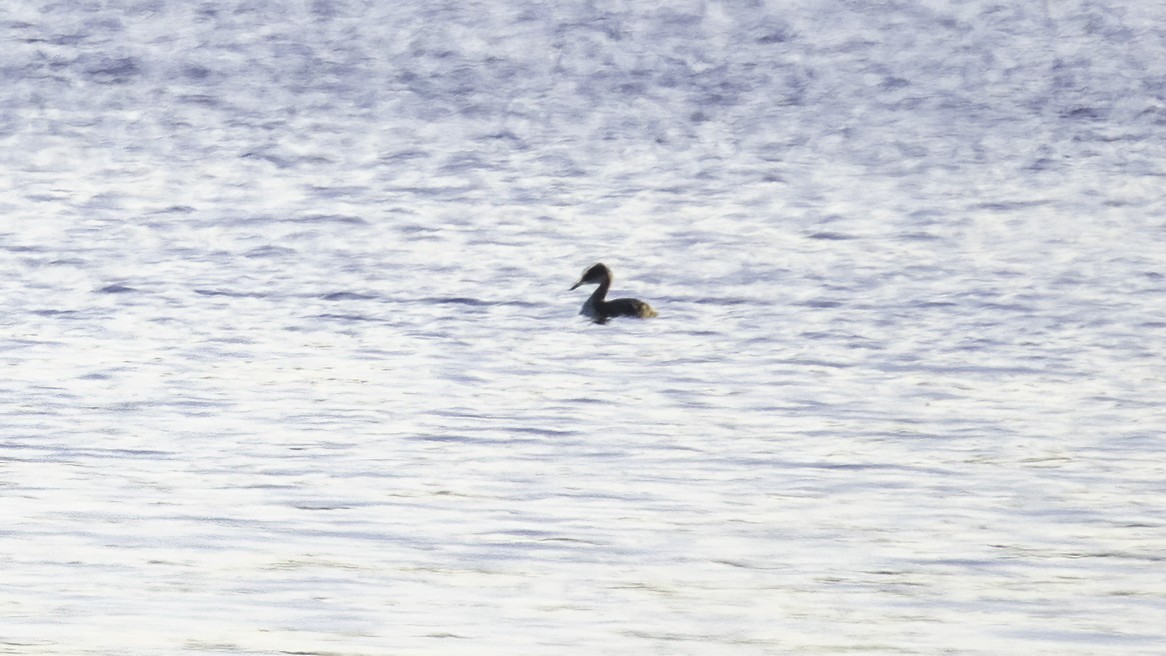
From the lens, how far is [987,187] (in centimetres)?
2166

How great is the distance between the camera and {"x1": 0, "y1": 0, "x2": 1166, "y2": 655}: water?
8266mm

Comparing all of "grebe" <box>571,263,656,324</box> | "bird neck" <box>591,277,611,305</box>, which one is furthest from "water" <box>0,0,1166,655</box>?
"bird neck" <box>591,277,611,305</box>

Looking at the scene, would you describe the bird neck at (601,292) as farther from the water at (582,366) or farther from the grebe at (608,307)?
the water at (582,366)

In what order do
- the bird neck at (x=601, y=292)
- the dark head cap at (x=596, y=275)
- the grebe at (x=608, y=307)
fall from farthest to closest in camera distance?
the dark head cap at (x=596, y=275) < the bird neck at (x=601, y=292) < the grebe at (x=608, y=307)

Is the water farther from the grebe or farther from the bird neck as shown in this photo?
the bird neck

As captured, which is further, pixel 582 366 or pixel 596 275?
pixel 596 275

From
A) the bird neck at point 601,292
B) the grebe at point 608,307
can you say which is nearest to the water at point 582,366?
the grebe at point 608,307

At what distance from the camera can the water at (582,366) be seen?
27.1 feet

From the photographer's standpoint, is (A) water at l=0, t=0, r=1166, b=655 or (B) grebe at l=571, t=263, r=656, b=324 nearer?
(A) water at l=0, t=0, r=1166, b=655

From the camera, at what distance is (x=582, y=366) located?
13516 millimetres

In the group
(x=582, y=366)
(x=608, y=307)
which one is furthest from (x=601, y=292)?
(x=582, y=366)

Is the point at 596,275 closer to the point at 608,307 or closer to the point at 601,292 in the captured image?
the point at 601,292

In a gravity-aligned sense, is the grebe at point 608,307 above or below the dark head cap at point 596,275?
above

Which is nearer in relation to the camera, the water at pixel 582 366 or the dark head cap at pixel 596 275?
the water at pixel 582 366
